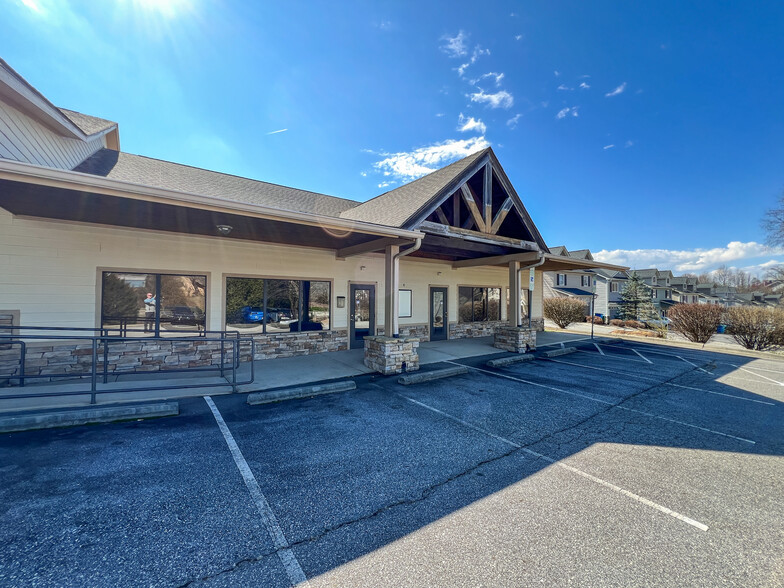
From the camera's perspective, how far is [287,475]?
Answer: 3.30 m

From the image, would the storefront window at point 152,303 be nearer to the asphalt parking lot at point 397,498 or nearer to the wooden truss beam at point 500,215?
the asphalt parking lot at point 397,498

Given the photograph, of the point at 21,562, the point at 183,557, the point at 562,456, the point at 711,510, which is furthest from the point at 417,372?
the point at 21,562

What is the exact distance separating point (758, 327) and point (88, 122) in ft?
80.0

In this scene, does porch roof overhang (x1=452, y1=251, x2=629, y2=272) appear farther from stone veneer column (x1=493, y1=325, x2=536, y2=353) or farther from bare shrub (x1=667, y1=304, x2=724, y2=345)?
bare shrub (x1=667, y1=304, x2=724, y2=345)

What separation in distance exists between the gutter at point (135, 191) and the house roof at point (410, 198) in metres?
1.69

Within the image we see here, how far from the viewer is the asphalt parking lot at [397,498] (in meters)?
2.17

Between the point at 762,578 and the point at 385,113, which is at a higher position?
the point at 385,113

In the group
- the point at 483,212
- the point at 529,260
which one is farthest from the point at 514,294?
the point at 483,212

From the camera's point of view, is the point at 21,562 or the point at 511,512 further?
the point at 511,512

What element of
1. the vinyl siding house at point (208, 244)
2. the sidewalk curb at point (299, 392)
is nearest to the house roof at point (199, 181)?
the vinyl siding house at point (208, 244)

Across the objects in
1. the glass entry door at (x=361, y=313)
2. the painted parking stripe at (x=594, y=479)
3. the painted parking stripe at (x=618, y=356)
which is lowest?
the painted parking stripe at (x=594, y=479)

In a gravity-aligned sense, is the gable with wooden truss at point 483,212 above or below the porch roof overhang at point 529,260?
above

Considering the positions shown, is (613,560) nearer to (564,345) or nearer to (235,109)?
(564,345)

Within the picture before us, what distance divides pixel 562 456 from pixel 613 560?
5.38 feet
